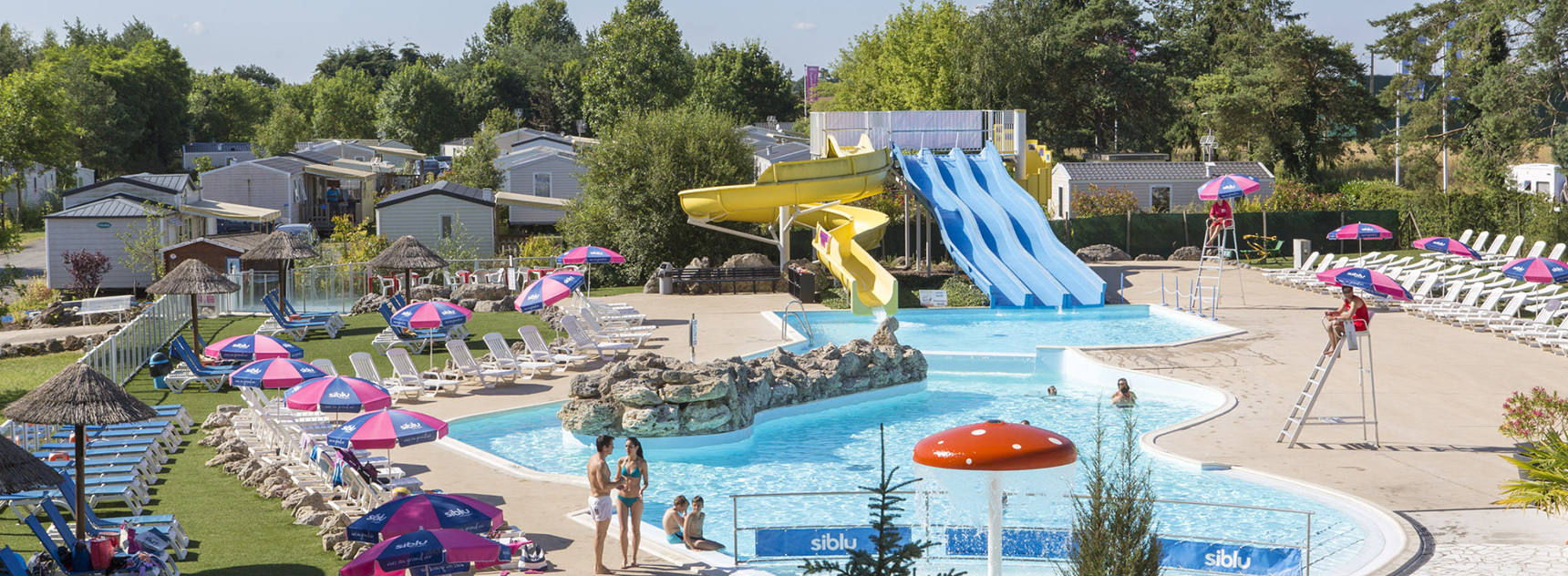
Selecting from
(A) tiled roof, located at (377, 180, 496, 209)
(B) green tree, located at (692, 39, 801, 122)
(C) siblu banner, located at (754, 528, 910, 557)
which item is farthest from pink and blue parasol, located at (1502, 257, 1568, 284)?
(B) green tree, located at (692, 39, 801, 122)

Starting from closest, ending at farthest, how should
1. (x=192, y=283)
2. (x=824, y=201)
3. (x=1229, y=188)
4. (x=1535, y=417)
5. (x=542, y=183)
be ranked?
(x=1535, y=417) → (x=192, y=283) → (x=1229, y=188) → (x=824, y=201) → (x=542, y=183)

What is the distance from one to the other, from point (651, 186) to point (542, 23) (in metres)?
107

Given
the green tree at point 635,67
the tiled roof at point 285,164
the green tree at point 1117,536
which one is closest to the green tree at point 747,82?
the green tree at point 635,67

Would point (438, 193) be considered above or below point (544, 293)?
above

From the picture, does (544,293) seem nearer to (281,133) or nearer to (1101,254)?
(1101,254)

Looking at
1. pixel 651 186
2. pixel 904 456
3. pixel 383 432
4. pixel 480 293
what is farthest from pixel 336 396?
pixel 651 186

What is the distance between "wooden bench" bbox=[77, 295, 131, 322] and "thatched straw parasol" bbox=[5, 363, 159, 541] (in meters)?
18.2

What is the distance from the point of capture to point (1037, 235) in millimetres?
32500

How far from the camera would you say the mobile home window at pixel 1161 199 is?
44438 mm

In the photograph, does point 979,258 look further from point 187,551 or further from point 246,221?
point 246,221

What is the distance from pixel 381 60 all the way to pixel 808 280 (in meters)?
103

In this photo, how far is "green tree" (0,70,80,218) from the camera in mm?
36719

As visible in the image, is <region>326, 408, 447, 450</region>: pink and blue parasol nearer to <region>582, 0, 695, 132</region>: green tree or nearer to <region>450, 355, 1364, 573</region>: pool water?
<region>450, 355, 1364, 573</region>: pool water

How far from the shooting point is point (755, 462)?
1608cm
